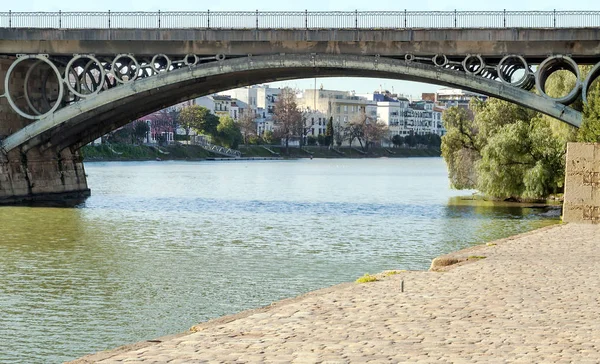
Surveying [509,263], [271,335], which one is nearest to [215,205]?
[509,263]

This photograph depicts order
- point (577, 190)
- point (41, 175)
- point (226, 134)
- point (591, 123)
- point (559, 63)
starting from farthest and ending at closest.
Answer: point (226, 134)
point (41, 175)
point (559, 63)
point (591, 123)
point (577, 190)

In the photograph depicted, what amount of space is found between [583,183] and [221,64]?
14.8 m

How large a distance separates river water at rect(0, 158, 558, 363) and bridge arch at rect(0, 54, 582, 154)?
3285mm

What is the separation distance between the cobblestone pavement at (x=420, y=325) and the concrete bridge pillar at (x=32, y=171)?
2966cm

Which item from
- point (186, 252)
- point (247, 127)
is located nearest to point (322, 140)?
point (247, 127)

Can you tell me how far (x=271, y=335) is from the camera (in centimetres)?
1214

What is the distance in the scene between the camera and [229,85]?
47.0m

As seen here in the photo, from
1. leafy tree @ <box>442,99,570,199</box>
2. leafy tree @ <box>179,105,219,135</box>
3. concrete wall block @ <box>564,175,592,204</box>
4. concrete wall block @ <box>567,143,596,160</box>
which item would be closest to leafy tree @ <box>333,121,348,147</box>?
leafy tree @ <box>179,105,219,135</box>

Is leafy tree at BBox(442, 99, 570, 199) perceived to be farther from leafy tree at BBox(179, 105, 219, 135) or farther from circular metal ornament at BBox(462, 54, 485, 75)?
leafy tree at BBox(179, 105, 219, 135)

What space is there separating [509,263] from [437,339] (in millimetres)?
7995

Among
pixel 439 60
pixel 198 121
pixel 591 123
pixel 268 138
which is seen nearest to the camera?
pixel 591 123

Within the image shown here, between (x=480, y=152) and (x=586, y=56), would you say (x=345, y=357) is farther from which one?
(x=480, y=152)

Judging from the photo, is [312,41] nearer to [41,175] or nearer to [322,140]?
[41,175]

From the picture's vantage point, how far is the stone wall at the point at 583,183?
30484 millimetres
